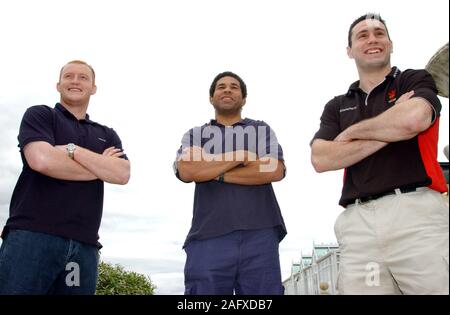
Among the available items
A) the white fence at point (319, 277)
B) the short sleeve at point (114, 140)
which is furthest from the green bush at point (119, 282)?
the short sleeve at point (114, 140)

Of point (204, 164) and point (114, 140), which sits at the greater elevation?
point (114, 140)

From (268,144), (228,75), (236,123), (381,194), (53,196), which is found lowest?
(381,194)

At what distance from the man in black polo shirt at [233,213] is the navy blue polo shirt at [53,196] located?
0.95m

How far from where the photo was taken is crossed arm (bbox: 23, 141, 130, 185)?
4.03m

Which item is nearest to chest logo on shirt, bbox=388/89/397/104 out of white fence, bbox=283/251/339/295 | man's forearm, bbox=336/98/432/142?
man's forearm, bbox=336/98/432/142

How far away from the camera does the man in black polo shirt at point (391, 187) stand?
3.35 meters

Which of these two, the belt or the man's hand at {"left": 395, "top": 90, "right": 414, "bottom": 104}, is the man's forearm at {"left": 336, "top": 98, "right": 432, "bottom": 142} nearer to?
the man's hand at {"left": 395, "top": 90, "right": 414, "bottom": 104}

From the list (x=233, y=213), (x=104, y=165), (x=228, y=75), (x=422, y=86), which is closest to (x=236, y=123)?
(x=228, y=75)

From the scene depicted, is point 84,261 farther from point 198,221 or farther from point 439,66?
point 439,66

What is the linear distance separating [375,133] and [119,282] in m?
24.9

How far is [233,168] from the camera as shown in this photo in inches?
178

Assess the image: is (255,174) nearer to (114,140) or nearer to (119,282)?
(114,140)

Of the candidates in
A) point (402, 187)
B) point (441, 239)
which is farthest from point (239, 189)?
point (441, 239)

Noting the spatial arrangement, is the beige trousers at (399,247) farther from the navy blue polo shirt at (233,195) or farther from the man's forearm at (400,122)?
the navy blue polo shirt at (233,195)
